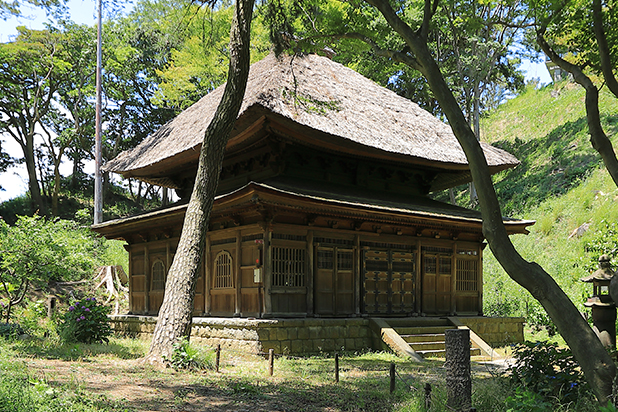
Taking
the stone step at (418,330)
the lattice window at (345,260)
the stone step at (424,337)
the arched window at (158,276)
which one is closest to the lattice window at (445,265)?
the stone step at (418,330)

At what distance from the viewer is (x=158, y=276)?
17.5 meters

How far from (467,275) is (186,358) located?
1095 centimetres

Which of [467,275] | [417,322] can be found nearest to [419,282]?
[417,322]

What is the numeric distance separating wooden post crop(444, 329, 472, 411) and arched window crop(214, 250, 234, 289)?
28.9ft

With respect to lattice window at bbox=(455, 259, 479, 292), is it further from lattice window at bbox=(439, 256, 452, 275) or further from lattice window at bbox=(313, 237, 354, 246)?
lattice window at bbox=(313, 237, 354, 246)

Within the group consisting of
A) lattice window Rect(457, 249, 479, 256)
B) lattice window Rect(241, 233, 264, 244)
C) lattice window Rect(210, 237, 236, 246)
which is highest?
lattice window Rect(241, 233, 264, 244)

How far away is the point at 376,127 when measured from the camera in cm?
1599

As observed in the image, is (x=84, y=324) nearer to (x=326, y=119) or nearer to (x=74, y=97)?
(x=326, y=119)

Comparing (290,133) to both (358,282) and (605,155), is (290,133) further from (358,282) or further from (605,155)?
(605,155)

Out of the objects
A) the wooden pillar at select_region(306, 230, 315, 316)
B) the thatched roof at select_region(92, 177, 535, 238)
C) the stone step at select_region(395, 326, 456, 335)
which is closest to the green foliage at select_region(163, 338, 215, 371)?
the thatched roof at select_region(92, 177, 535, 238)

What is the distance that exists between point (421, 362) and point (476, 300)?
19.7 feet

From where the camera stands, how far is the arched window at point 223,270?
47.1 feet

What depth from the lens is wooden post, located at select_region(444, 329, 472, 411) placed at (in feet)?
20.2

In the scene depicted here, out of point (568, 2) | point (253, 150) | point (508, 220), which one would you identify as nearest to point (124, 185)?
point (253, 150)
